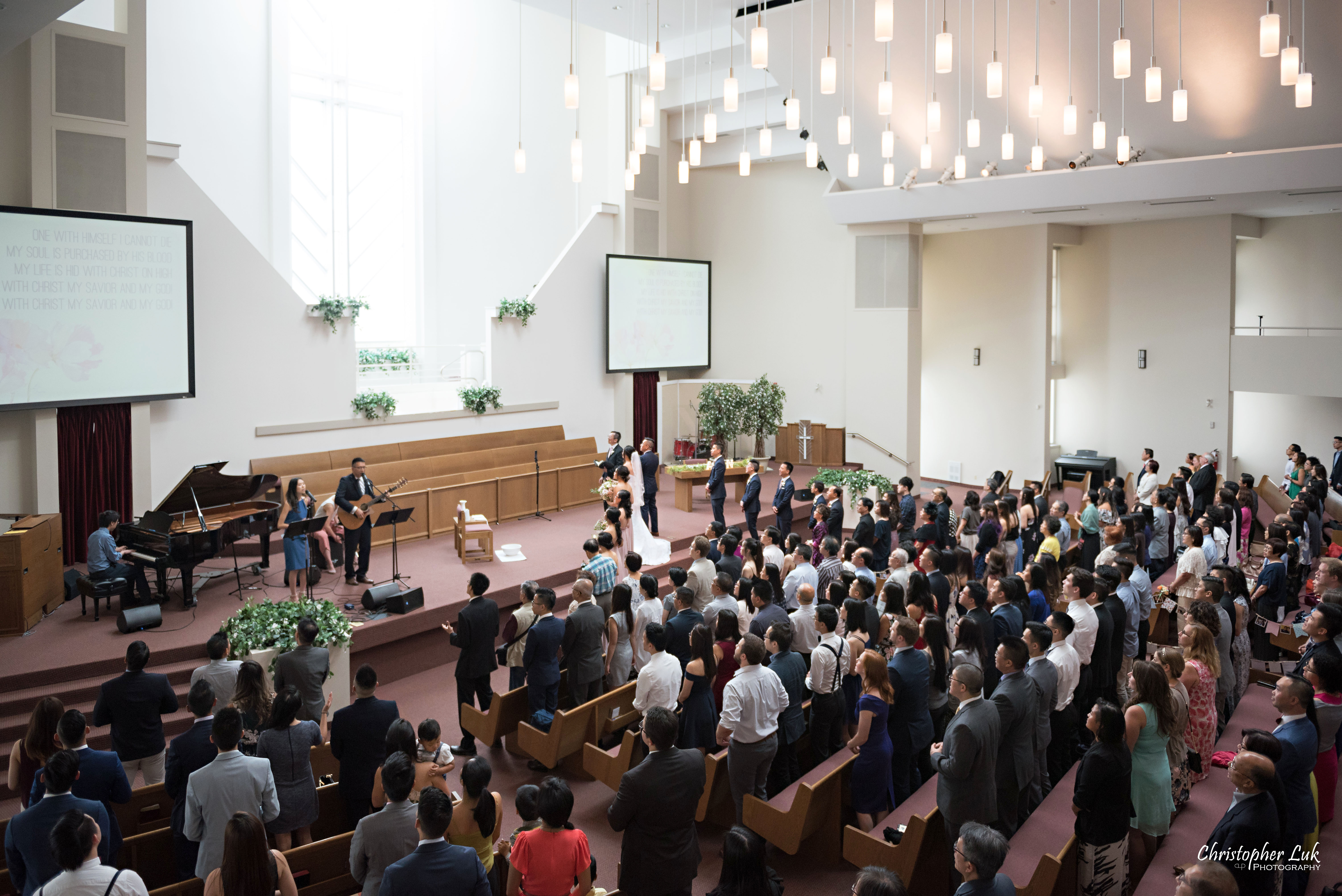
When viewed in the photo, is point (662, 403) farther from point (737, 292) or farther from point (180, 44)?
point (180, 44)

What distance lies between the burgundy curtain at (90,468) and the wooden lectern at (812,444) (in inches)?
441

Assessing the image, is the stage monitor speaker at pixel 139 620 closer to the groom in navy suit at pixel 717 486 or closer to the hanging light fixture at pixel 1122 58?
the groom in navy suit at pixel 717 486

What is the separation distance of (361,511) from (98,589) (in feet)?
7.91

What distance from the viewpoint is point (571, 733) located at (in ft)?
20.5

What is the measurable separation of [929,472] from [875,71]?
7965 mm

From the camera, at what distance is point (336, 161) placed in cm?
1557

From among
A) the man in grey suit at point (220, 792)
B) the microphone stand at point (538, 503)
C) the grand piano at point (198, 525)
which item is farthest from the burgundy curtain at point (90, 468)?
the man in grey suit at point (220, 792)

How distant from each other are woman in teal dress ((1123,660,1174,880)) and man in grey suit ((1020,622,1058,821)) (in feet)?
1.51

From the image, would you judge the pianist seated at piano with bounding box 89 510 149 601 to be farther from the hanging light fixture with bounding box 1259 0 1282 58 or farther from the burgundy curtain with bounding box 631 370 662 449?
the hanging light fixture with bounding box 1259 0 1282 58

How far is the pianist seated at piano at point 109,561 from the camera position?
27.7 ft

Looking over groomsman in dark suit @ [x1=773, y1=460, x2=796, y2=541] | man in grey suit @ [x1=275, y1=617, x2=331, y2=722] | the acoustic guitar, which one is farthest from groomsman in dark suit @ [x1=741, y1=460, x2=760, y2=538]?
man in grey suit @ [x1=275, y1=617, x2=331, y2=722]

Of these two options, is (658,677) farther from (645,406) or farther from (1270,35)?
(645,406)

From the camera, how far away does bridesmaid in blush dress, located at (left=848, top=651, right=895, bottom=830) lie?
5.11 m

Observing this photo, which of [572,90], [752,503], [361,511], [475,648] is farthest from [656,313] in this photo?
[475,648]
